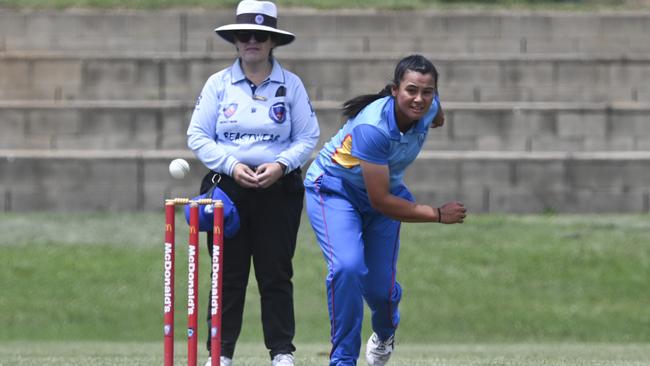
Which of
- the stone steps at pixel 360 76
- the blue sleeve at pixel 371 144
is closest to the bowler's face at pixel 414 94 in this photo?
the blue sleeve at pixel 371 144

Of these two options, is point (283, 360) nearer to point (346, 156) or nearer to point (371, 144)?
point (346, 156)

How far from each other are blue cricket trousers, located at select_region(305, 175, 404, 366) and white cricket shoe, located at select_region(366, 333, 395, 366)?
14 centimetres

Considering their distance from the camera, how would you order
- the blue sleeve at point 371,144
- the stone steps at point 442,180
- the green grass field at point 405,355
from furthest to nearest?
1. the stone steps at point 442,180
2. the green grass field at point 405,355
3. the blue sleeve at point 371,144

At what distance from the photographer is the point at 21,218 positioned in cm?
1814

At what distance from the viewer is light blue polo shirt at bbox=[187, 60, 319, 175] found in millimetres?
8453

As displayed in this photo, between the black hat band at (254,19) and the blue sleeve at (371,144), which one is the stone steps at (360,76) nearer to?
the black hat band at (254,19)

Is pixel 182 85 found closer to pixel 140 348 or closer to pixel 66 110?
pixel 66 110

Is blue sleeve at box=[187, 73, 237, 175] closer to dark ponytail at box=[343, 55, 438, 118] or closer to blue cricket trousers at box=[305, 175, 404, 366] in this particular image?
blue cricket trousers at box=[305, 175, 404, 366]

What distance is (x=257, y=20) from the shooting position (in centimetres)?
850

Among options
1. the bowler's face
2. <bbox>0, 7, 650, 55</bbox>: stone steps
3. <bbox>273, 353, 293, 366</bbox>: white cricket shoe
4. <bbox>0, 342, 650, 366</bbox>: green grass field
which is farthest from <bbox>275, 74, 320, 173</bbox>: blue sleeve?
<bbox>0, 7, 650, 55</bbox>: stone steps

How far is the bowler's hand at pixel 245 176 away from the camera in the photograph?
833 centimetres

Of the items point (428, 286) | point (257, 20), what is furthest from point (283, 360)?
point (428, 286)

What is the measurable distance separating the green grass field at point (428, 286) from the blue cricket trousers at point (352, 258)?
449 cm

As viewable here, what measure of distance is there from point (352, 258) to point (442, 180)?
1024 centimetres
